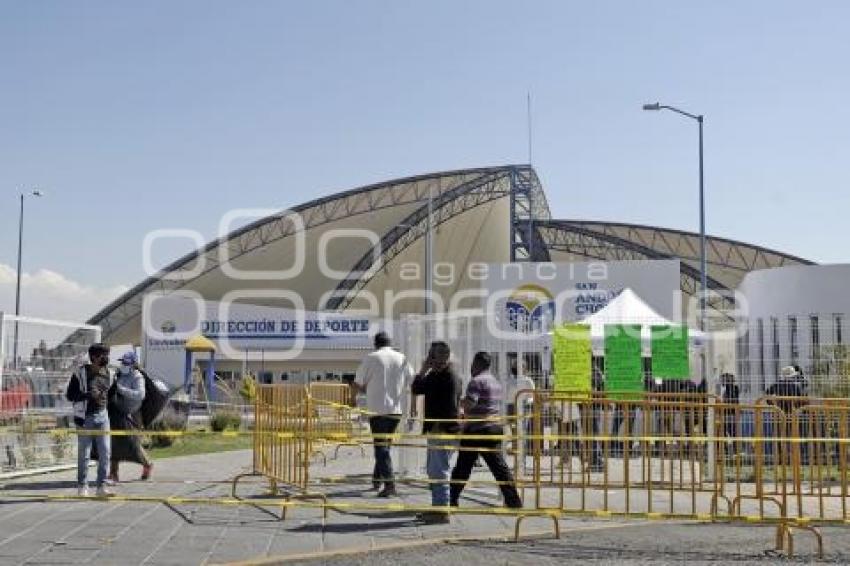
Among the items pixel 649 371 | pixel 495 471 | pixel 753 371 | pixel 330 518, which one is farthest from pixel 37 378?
pixel 753 371

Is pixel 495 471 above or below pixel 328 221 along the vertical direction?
below

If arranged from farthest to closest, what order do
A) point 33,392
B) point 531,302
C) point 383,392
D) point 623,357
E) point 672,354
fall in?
point 531,302 → point 623,357 → point 672,354 → point 33,392 → point 383,392

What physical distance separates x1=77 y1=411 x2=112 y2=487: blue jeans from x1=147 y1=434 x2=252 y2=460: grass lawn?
20.5 ft

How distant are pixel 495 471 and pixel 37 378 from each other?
7523mm

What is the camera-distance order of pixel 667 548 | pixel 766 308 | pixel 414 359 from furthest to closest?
pixel 766 308, pixel 414 359, pixel 667 548

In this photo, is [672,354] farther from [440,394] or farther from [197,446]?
[197,446]

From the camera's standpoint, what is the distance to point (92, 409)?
464 inches

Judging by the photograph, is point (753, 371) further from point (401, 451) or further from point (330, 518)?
point (330, 518)

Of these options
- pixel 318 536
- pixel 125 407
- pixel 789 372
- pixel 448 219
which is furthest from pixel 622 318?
pixel 448 219

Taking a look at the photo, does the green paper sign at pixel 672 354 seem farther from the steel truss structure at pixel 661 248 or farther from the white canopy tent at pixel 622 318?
the steel truss structure at pixel 661 248

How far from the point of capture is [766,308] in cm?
2597

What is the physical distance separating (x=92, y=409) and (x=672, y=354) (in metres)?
8.90

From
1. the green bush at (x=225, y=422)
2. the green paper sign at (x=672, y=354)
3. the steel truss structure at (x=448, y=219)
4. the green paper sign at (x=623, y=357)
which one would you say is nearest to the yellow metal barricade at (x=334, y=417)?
the green paper sign at (x=623, y=357)

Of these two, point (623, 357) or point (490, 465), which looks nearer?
point (490, 465)
